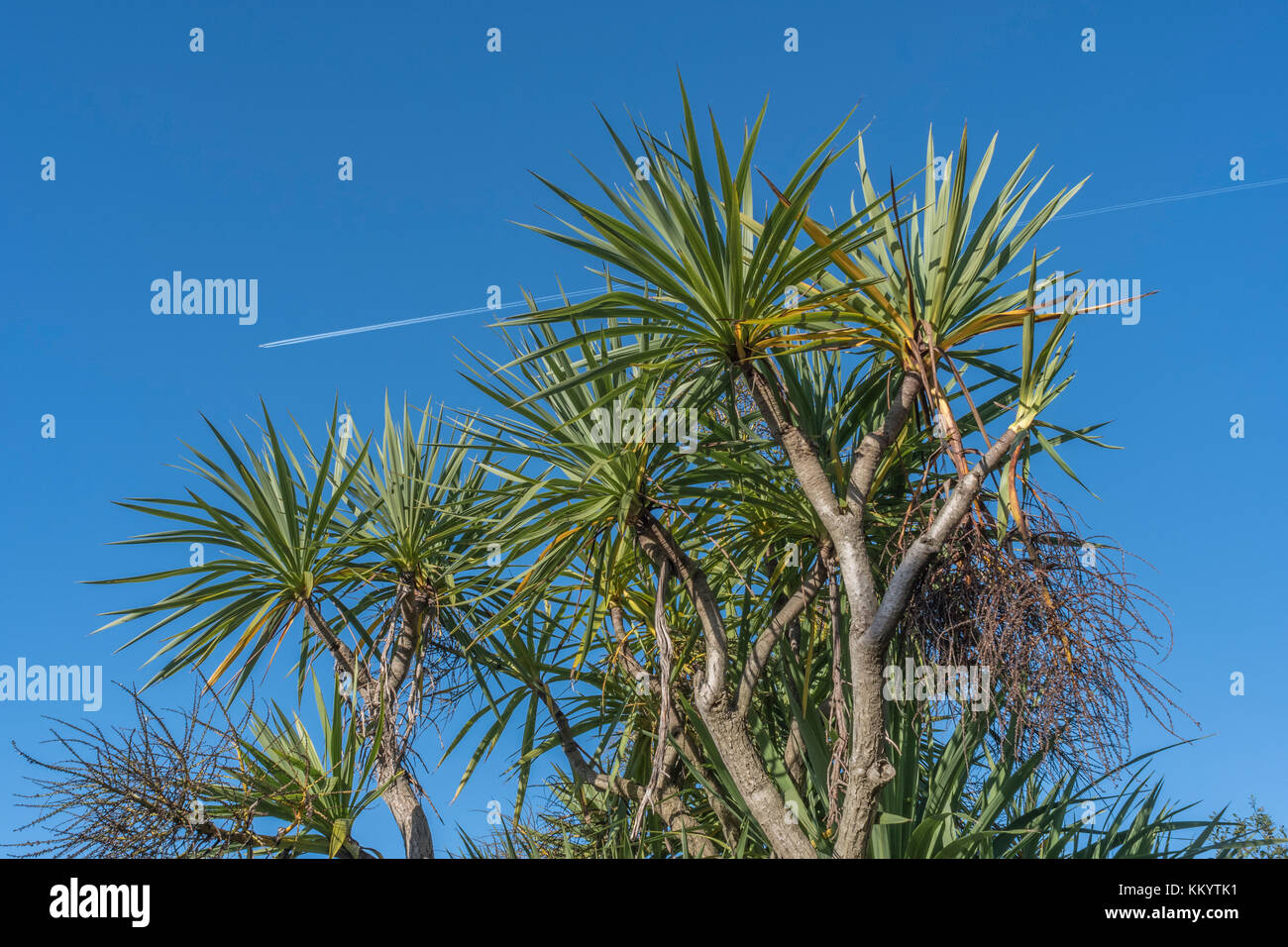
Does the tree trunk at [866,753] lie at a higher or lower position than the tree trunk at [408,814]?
higher

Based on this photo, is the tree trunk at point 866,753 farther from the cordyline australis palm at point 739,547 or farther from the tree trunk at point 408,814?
the tree trunk at point 408,814

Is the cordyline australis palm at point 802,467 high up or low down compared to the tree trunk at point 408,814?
up

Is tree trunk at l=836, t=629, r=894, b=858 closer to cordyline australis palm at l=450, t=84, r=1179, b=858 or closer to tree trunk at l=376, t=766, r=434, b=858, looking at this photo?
cordyline australis palm at l=450, t=84, r=1179, b=858

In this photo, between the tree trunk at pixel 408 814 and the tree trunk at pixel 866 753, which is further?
the tree trunk at pixel 408 814

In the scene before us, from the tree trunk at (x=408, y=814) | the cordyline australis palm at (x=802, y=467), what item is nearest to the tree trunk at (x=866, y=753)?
the cordyline australis palm at (x=802, y=467)

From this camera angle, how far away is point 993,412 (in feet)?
13.9

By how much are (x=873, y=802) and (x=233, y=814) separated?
2670 mm

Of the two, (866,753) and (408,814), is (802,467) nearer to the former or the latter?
(866,753)

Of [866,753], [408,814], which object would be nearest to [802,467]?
[866,753]

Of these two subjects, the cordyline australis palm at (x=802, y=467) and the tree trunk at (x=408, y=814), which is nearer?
the cordyline australis palm at (x=802, y=467)

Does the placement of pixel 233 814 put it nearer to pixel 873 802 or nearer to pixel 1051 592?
pixel 873 802

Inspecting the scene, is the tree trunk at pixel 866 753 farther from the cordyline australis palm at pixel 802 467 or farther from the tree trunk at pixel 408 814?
the tree trunk at pixel 408 814

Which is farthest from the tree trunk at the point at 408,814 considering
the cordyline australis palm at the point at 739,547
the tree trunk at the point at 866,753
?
the tree trunk at the point at 866,753

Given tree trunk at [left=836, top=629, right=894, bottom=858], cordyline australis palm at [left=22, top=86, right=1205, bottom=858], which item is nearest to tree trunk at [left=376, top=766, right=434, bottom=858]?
cordyline australis palm at [left=22, top=86, right=1205, bottom=858]
